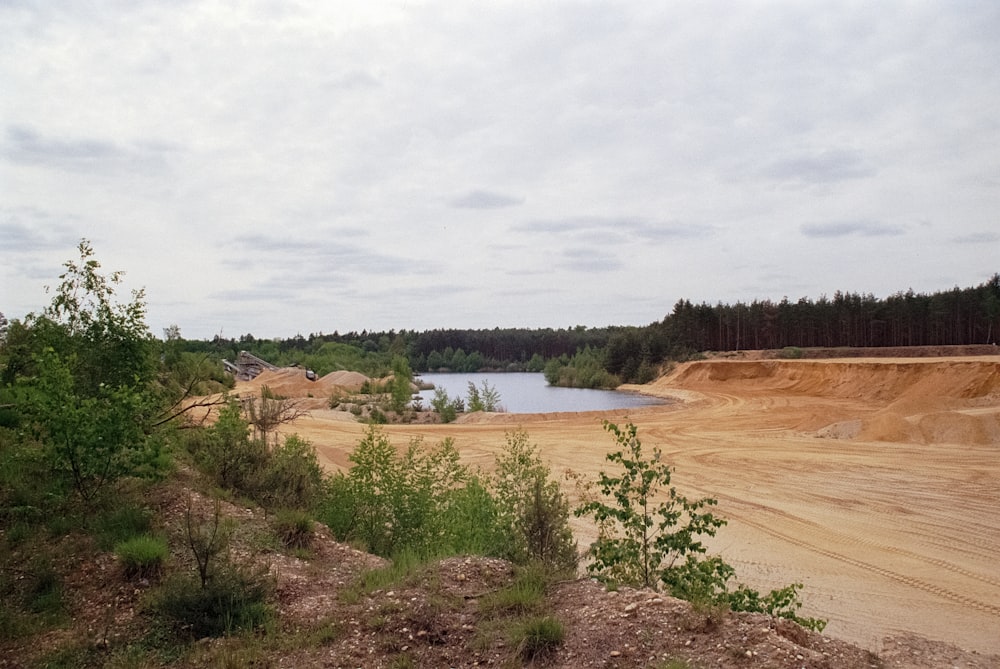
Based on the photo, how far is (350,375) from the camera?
64562 millimetres

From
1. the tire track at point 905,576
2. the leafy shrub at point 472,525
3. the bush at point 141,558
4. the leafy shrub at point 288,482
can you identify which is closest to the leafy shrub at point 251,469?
the leafy shrub at point 288,482

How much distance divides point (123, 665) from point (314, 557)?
276cm

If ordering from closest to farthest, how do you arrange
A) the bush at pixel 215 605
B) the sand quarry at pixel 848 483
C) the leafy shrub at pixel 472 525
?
the bush at pixel 215 605
the leafy shrub at pixel 472 525
the sand quarry at pixel 848 483

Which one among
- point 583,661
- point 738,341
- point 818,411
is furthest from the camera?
point 738,341

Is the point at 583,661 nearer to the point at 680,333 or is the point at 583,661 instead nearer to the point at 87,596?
the point at 87,596

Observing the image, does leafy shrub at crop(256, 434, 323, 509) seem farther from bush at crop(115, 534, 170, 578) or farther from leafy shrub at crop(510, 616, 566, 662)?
leafy shrub at crop(510, 616, 566, 662)

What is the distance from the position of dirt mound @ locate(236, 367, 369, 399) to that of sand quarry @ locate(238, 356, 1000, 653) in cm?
798

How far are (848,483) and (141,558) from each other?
18125 millimetres

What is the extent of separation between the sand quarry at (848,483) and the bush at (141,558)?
820cm

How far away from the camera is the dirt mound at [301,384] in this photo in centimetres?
5222

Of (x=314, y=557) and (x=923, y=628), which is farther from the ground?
(x=314, y=557)

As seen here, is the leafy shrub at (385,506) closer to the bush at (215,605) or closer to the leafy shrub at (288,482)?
the leafy shrub at (288,482)

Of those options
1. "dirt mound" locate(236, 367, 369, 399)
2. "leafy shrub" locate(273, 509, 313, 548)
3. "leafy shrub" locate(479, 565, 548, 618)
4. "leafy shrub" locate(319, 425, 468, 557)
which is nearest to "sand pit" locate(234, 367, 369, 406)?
"dirt mound" locate(236, 367, 369, 399)

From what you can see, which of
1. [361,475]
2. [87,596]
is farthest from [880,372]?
[87,596]
